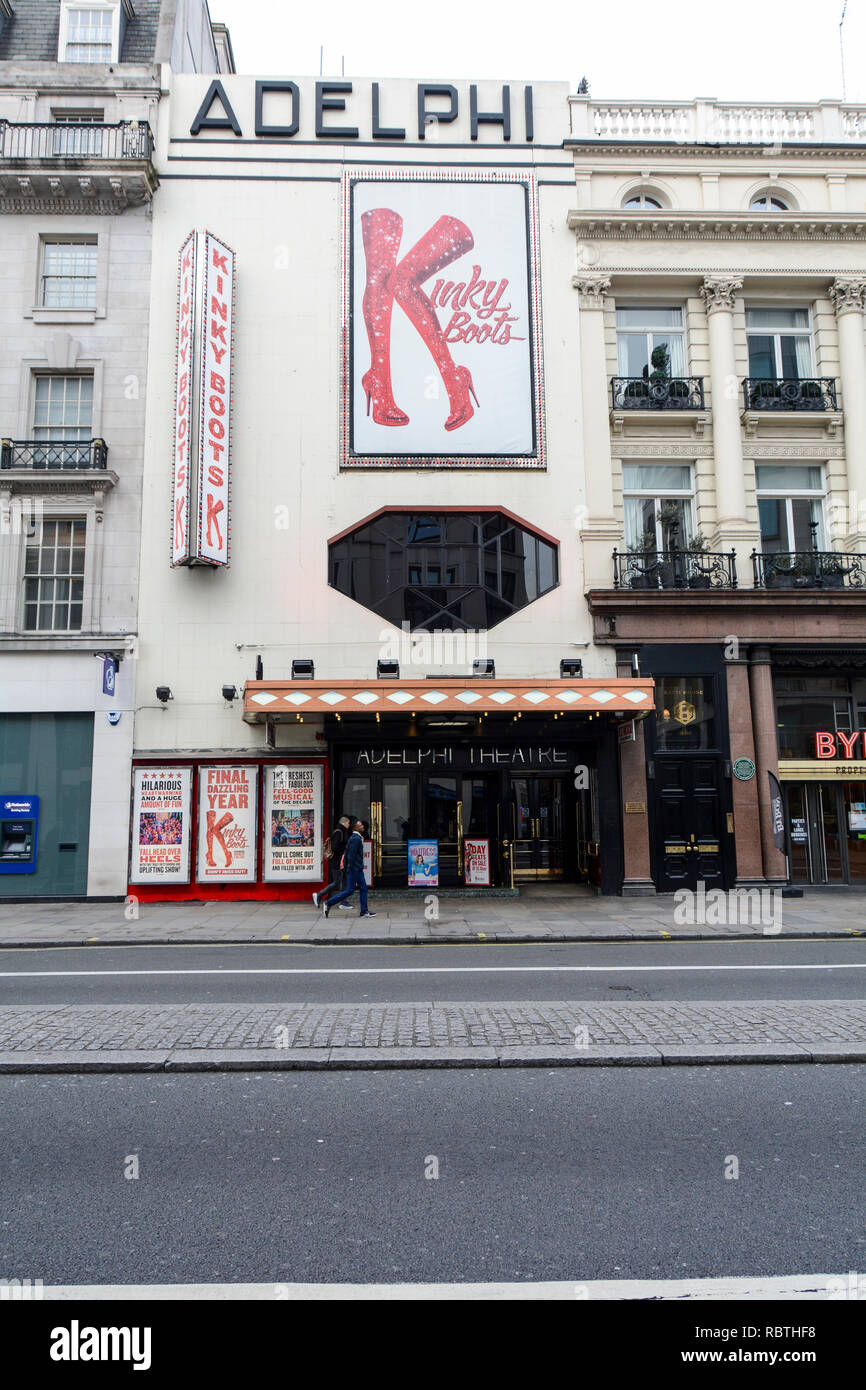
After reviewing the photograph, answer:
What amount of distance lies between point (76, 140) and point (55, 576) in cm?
1075

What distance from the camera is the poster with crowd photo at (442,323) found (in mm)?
20312

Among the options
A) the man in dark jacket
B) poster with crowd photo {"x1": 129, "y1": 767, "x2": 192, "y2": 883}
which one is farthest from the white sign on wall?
the man in dark jacket

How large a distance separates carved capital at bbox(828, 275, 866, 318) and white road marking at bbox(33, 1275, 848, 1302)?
897 inches

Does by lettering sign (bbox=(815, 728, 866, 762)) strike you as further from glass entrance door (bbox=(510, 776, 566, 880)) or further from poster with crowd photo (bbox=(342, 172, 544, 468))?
poster with crowd photo (bbox=(342, 172, 544, 468))

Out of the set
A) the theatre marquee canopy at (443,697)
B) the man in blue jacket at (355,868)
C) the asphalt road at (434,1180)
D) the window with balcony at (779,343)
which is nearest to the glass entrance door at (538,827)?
the theatre marquee canopy at (443,697)

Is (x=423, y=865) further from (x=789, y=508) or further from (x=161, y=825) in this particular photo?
(x=789, y=508)

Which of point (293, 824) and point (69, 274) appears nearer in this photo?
point (293, 824)

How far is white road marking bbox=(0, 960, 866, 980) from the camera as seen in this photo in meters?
10.6

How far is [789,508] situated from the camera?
68.3ft

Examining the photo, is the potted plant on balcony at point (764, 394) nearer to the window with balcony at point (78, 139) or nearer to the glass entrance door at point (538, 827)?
the glass entrance door at point (538, 827)

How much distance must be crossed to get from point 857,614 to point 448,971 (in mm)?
14205

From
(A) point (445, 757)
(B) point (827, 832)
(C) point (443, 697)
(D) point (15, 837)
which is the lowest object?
(B) point (827, 832)

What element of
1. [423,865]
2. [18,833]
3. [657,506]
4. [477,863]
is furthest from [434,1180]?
[657,506]

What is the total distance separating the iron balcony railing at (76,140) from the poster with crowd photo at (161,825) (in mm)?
14731
